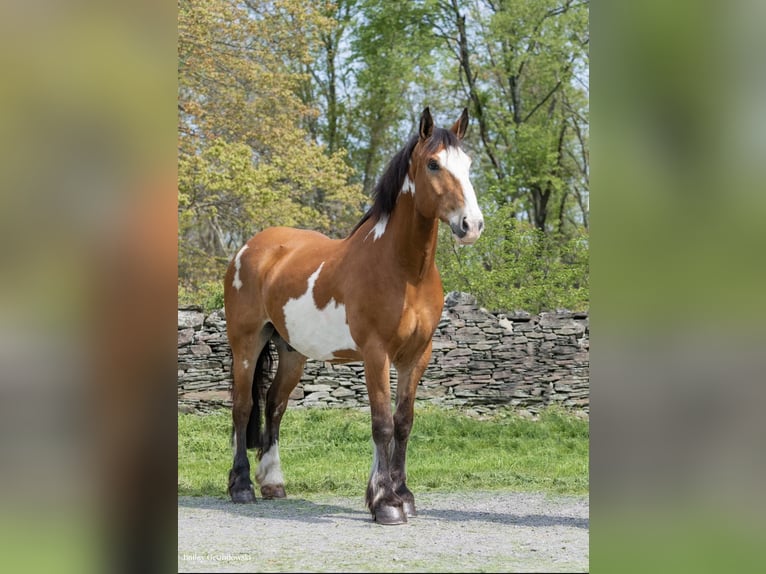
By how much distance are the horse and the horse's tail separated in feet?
0.03

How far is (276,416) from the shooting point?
5336 millimetres

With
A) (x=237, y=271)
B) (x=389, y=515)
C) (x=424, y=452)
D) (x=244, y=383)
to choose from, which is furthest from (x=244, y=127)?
(x=389, y=515)

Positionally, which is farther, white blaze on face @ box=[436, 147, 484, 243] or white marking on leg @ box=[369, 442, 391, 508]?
white marking on leg @ box=[369, 442, 391, 508]

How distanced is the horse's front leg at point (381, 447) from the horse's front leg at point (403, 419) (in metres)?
0.21

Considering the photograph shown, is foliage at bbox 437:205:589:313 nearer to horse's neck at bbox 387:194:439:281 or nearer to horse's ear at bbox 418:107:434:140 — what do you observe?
horse's neck at bbox 387:194:439:281

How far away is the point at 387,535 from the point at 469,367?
480 cm

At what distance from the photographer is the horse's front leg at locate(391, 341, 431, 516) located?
14.9ft

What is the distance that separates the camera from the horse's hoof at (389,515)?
169 inches

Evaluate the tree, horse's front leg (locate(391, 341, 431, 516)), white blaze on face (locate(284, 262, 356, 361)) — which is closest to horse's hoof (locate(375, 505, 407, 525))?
horse's front leg (locate(391, 341, 431, 516))

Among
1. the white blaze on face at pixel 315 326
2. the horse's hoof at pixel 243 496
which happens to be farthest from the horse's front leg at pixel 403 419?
the horse's hoof at pixel 243 496

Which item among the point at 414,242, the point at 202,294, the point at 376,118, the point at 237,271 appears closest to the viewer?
the point at 414,242

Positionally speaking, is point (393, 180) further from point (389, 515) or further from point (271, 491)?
point (271, 491)
